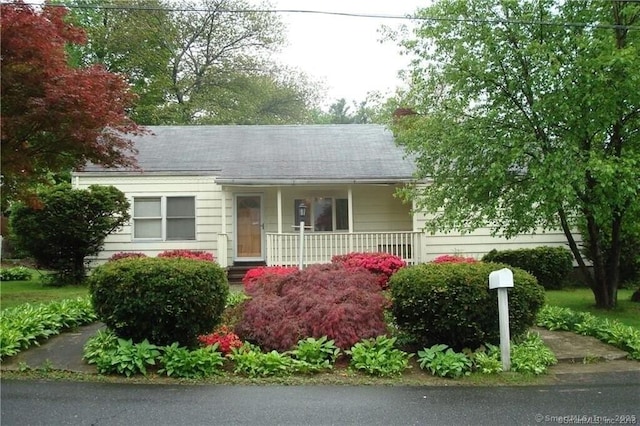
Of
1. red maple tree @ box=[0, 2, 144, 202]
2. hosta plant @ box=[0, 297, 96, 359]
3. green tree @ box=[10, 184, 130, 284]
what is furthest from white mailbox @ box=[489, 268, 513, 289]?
green tree @ box=[10, 184, 130, 284]

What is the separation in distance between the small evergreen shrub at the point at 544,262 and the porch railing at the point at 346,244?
200 centimetres

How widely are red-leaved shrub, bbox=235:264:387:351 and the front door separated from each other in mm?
6838

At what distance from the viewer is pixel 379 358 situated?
5953mm

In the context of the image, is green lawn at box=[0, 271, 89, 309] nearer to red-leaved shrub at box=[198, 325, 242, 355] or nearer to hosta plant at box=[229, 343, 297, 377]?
red-leaved shrub at box=[198, 325, 242, 355]

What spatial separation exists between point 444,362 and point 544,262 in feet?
27.1

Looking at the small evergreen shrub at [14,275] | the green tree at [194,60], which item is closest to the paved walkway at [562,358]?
the small evergreen shrub at [14,275]

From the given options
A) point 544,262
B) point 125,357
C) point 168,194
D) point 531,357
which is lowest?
point 531,357

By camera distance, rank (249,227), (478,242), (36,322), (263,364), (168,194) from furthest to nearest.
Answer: (249,227) < (478,242) < (168,194) < (36,322) < (263,364)

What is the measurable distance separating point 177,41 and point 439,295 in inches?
1154

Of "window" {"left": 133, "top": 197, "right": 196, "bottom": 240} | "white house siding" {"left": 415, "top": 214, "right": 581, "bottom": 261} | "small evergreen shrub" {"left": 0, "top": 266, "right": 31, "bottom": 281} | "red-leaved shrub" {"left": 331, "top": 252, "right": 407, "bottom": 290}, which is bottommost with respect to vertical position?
"small evergreen shrub" {"left": 0, "top": 266, "right": 31, "bottom": 281}

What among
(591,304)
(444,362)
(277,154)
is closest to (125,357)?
(444,362)

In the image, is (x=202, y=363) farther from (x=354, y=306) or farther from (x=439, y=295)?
(x=439, y=295)

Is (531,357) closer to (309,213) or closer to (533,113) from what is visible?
(533,113)

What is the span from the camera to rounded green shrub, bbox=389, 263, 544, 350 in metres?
6.05
